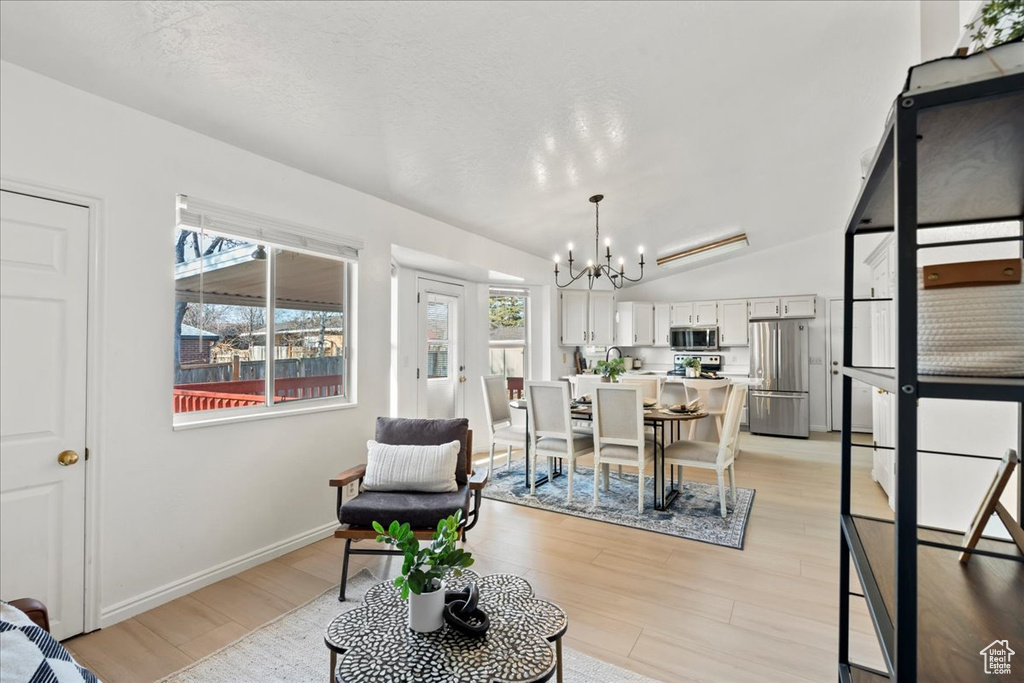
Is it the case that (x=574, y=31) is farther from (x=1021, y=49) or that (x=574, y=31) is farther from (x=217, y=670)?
(x=217, y=670)

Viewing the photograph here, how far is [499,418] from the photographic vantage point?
484cm

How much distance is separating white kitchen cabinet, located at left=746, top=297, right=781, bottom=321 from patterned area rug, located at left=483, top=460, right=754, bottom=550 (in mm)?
3718

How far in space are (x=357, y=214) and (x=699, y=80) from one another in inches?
95.4

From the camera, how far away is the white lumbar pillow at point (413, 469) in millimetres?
2723

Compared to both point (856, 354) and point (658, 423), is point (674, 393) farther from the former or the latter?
point (856, 354)

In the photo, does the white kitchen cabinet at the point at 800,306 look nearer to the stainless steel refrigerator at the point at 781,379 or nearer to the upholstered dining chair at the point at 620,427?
the stainless steel refrigerator at the point at 781,379

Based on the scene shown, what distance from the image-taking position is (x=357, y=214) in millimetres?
3467

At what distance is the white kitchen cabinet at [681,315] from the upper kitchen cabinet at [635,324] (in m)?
0.34

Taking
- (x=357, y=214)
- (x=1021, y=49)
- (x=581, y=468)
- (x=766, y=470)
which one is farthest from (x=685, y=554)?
(x=357, y=214)

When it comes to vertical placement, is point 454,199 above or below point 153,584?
above

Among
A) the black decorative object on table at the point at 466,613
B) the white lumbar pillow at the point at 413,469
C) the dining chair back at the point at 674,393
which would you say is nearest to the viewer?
the black decorative object on table at the point at 466,613

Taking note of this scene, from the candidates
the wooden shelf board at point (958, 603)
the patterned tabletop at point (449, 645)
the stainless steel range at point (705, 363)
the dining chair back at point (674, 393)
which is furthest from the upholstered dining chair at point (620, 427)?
the stainless steel range at point (705, 363)

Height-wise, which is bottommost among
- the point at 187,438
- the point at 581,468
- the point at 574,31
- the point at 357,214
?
the point at 581,468

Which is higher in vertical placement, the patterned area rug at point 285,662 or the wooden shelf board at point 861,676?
the wooden shelf board at point 861,676
